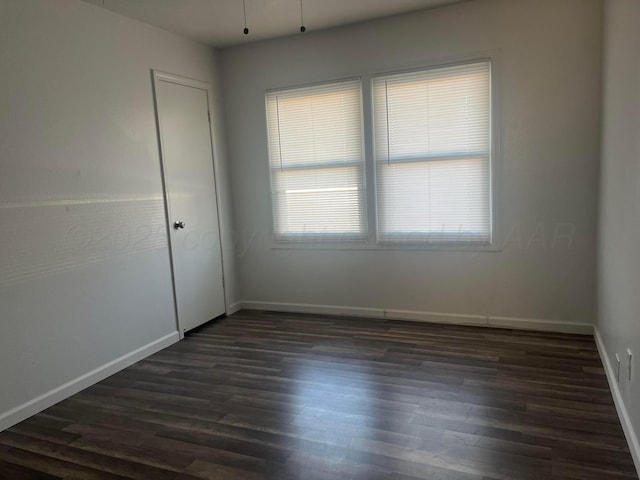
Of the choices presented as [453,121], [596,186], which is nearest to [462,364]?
[596,186]

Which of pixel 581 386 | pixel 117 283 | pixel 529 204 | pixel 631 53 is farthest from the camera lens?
pixel 529 204

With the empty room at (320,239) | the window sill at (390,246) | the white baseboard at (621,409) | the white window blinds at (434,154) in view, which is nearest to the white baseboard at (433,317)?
the empty room at (320,239)

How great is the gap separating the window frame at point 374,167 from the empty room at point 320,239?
20mm

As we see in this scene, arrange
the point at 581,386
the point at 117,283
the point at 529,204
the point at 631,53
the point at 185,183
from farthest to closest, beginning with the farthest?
the point at 185,183 < the point at 529,204 < the point at 117,283 < the point at 581,386 < the point at 631,53

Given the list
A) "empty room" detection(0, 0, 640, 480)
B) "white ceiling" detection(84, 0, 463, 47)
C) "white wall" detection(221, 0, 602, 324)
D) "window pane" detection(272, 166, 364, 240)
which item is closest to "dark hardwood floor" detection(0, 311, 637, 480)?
"empty room" detection(0, 0, 640, 480)

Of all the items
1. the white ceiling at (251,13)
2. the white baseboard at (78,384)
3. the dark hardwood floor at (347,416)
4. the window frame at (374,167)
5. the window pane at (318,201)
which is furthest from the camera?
the window pane at (318,201)

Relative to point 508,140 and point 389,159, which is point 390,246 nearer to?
point 389,159

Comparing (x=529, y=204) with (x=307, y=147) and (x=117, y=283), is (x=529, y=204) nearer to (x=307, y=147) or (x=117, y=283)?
(x=307, y=147)

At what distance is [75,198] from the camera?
10.1ft

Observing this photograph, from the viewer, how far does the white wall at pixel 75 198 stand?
2.72 metres

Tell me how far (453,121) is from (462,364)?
1.99 meters

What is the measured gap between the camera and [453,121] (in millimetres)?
3818

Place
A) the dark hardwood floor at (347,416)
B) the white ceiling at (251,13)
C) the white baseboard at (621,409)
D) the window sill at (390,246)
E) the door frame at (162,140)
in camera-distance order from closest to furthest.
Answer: the white baseboard at (621,409)
the dark hardwood floor at (347,416)
the white ceiling at (251,13)
the door frame at (162,140)
the window sill at (390,246)

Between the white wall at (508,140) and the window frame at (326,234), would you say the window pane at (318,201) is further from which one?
the white wall at (508,140)
